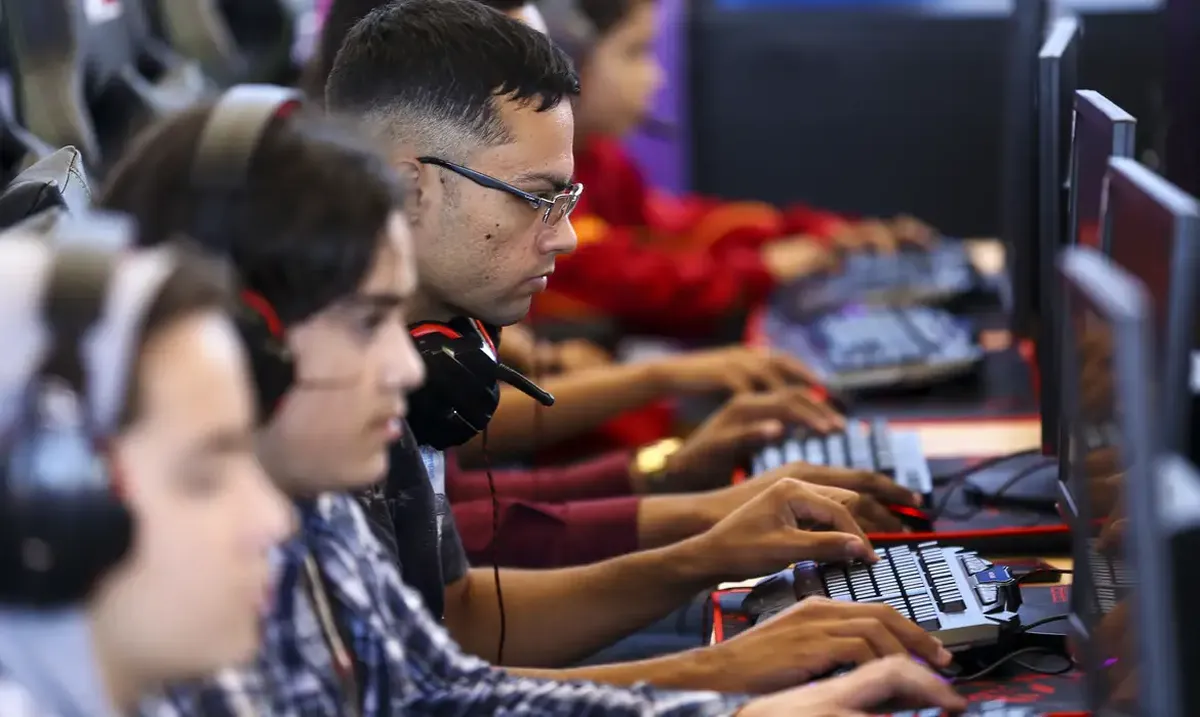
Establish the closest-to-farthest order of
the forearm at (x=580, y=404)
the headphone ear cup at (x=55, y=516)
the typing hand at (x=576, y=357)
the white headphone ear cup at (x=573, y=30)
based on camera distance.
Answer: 1. the headphone ear cup at (x=55, y=516)
2. the forearm at (x=580, y=404)
3. the typing hand at (x=576, y=357)
4. the white headphone ear cup at (x=573, y=30)

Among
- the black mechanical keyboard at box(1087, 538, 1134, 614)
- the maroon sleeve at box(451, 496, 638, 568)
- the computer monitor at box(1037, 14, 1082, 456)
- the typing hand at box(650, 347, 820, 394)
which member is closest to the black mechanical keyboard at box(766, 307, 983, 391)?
the typing hand at box(650, 347, 820, 394)

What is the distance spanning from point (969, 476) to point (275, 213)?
3.57ft

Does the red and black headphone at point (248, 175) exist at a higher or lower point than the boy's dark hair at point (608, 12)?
higher

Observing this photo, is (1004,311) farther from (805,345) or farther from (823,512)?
(823,512)

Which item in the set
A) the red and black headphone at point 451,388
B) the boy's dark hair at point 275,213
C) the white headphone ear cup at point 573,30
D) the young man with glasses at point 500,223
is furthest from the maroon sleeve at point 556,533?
the white headphone ear cup at point 573,30

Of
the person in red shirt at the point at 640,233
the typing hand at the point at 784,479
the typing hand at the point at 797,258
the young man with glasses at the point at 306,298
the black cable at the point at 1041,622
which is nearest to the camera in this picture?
the young man with glasses at the point at 306,298

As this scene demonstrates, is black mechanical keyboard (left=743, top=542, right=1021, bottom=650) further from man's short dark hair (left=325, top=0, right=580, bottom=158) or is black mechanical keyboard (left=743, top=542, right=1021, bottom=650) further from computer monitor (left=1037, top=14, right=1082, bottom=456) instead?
man's short dark hair (left=325, top=0, right=580, bottom=158)

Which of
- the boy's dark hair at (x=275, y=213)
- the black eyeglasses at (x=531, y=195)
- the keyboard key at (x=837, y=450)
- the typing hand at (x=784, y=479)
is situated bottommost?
the keyboard key at (x=837, y=450)

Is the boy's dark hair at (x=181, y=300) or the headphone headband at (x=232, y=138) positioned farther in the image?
the headphone headband at (x=232, y=138)

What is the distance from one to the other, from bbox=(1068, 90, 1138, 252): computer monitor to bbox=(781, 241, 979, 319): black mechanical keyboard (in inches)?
48.4

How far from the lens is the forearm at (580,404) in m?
2.20

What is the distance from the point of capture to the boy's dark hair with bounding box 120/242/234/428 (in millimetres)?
809

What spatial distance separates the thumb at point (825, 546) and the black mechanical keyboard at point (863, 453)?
0.95ft

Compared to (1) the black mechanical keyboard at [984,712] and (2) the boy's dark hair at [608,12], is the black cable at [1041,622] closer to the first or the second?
(1) the black mechanical keyboard at [984,712]
